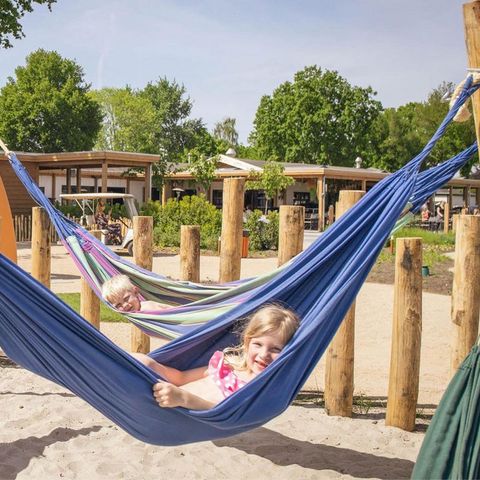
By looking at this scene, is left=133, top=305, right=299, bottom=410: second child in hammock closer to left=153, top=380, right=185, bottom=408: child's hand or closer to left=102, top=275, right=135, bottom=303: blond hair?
left=153, top=380, right=185, bottom=408: child's hand

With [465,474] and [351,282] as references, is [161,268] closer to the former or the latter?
[351,282]

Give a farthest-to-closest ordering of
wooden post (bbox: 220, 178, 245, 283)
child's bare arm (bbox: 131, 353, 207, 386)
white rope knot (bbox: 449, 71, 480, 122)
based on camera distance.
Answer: wooden post (bbox: 220, 178, 245, 283) → child's bare arm (bbox: 131, 353, 207, 386) → white rope knot (bbox: 449, 71, 480, 122)

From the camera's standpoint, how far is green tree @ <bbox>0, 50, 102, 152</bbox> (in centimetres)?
3180

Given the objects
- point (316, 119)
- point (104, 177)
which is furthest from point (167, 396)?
point (316, 119)

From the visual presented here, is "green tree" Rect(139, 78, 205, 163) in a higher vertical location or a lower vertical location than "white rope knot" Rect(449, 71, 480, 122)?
higher

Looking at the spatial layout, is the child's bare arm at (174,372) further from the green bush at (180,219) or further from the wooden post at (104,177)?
the wooden post at (104,177)

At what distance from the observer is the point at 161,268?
1091cm

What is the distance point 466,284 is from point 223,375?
5.29ft

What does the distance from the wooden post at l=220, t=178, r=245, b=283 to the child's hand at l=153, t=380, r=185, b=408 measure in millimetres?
1819

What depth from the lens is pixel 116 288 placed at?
3.67m

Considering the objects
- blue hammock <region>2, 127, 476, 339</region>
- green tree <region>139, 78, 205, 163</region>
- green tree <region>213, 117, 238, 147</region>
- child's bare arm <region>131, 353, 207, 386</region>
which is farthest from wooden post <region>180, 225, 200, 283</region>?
green tree <region>213, 117, 238, 147</region>

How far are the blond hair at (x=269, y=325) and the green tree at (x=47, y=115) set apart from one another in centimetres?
3058

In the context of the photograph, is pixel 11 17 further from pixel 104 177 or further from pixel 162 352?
pixel 162 352

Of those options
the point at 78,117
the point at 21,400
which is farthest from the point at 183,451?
the point at 78,117
